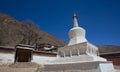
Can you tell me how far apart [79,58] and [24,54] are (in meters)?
11.2

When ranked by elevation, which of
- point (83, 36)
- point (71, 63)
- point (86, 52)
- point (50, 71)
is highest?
point (83, 36)

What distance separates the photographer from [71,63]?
33.3ft

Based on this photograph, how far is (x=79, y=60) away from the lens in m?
10.3

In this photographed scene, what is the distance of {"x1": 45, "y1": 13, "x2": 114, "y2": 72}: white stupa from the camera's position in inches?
364

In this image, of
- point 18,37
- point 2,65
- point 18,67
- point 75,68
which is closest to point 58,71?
point 75,68

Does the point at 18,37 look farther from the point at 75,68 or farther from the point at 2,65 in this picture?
the point at 75,68

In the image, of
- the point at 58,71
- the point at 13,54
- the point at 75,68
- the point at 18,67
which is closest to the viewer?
the point at 75,68

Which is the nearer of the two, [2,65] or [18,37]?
[2,65]

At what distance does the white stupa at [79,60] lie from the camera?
30.3 ft

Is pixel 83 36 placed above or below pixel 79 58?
above

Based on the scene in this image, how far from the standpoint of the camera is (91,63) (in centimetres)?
920

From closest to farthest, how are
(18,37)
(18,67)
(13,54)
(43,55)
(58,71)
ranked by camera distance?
(58,71)
(18,67)
(13,54)
(43,55)
(18,37)

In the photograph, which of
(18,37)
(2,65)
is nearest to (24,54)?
(2,65)

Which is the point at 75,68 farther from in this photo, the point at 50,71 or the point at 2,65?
the point at 2,65
